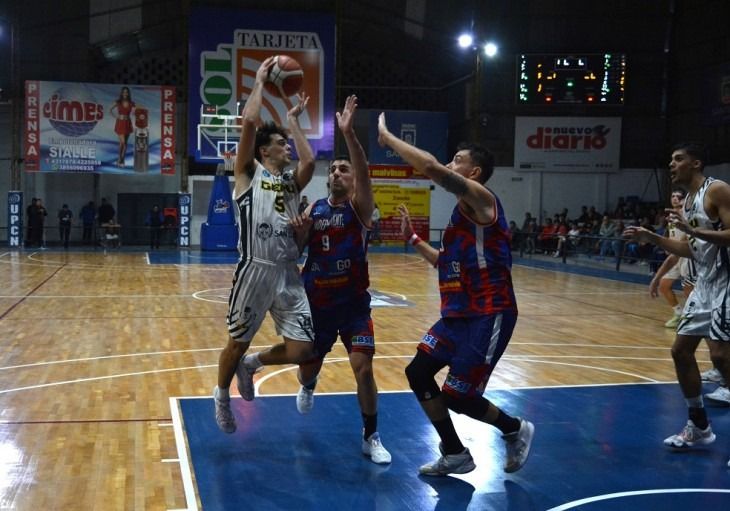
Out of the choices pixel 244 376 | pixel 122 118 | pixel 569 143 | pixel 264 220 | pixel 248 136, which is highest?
pixel 122 118

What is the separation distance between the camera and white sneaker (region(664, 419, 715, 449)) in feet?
15.9

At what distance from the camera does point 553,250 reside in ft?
75.6

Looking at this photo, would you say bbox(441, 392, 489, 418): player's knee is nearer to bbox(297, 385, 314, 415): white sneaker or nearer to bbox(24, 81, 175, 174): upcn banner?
bbox(297, 385, 314, 415): white sneaker

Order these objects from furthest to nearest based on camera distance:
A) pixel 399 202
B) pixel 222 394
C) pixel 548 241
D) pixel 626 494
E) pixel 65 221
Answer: pixel 399 202 → pixel 65 221 → pixel 548 241 → pixel 222 394 → pixel 626 494

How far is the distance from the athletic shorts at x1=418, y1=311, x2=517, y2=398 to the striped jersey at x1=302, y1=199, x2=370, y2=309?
0.83 metres

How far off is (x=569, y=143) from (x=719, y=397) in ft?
72.4

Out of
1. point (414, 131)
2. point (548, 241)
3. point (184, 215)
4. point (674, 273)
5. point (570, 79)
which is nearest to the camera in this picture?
point (674, 273)

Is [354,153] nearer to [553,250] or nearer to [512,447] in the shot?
[512,447]

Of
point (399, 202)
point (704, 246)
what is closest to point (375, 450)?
point (704, 246)

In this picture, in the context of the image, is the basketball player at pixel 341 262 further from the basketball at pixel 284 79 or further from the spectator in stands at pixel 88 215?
the spectator in stands at pixel 88 215

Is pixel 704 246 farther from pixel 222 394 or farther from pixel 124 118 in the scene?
pixel 124 118

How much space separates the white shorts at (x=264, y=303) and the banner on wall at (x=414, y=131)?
23.4 meters

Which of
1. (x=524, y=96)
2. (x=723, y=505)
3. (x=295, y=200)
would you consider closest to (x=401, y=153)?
(x=295, y=200)

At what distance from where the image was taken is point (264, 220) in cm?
462
